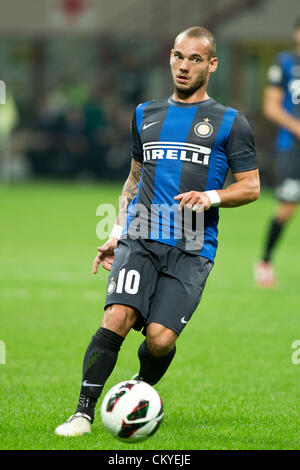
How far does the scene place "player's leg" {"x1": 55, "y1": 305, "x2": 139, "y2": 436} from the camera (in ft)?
16.6

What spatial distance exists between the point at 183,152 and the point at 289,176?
538 cm

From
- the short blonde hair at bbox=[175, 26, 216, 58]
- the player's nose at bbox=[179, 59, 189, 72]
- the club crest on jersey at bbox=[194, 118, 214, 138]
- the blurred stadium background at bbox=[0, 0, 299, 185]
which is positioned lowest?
the blurred stadium background at bbox=[0, 0, 299, 185]

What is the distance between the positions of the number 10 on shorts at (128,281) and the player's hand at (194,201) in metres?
0.46

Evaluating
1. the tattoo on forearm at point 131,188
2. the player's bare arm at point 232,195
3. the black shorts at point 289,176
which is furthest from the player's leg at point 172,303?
the black shorts at point 289,176

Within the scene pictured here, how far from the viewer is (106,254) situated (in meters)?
5.61

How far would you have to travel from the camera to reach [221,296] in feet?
32.9

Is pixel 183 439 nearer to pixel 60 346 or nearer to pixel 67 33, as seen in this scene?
pixel 60 346

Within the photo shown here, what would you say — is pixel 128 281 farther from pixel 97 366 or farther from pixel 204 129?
pixel 204 129

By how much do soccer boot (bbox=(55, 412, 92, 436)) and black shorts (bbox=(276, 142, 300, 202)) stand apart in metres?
5.89

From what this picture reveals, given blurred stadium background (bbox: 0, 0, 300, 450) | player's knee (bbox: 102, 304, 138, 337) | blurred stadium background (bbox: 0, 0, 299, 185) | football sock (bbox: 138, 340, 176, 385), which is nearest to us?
player's knee (bbox: 102, 304, 138, 337)

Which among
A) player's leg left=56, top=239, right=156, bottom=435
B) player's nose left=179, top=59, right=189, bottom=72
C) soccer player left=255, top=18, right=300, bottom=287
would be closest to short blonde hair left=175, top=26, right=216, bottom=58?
player's nose left=179, top=59, right=189, bottom=72

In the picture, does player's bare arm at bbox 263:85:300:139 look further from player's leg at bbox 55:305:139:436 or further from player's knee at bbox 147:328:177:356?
player's leg at bbox 55:305:139:436

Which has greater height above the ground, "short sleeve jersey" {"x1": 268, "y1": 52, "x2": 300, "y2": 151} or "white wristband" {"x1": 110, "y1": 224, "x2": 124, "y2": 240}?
"short sleeve jersey" {"x1": 268, "y1": 52, "x2": 300, "y2": 151}

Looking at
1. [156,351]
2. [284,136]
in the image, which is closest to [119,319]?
[156,351]
